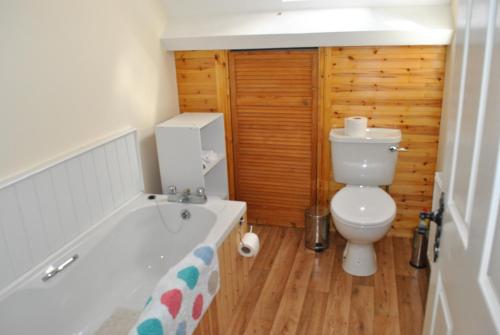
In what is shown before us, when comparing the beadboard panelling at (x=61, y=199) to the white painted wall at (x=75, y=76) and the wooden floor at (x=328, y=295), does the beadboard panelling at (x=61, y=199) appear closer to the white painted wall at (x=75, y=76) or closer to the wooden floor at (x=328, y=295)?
the white painted wall at (x=75, y=76)

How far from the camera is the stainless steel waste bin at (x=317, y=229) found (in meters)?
3.05

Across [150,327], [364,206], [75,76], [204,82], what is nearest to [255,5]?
[204,82]

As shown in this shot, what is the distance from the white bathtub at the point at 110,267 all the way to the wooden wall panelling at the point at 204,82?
878 millimetres

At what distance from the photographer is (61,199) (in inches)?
81.8

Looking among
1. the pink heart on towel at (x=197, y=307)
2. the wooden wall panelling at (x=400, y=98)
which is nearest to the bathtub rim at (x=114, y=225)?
the pink heart on towel at (x=197, y=307)

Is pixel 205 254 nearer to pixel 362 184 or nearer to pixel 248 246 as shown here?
pixel 248 246

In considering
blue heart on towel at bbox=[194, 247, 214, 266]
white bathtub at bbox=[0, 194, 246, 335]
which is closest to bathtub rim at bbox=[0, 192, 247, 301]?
white bathtub at bbox=[0, 194, 246, 335]

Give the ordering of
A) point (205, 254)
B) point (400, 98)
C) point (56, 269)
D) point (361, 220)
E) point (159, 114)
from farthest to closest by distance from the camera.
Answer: point (159, 114) < point (400, 98) < point (361, 220) < point (56, 269) < point (205, 254)

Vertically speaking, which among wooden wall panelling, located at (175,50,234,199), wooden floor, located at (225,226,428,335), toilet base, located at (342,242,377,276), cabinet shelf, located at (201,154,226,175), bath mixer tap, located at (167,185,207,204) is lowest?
wooden floor, located at (225,226,428,335)

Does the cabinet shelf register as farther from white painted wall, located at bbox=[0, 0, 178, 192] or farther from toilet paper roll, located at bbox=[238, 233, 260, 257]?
toilet paper roll, located at bbox=[238, 233, 260, 257]

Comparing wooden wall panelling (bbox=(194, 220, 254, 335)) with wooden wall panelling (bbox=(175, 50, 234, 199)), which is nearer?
wooden wall panelling (bbox=(194, 220, 254, 335))

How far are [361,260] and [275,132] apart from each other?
1105mm

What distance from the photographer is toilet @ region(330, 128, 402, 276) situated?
265 centimetres

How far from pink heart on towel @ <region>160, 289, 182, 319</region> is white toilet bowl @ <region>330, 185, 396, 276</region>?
138cm
